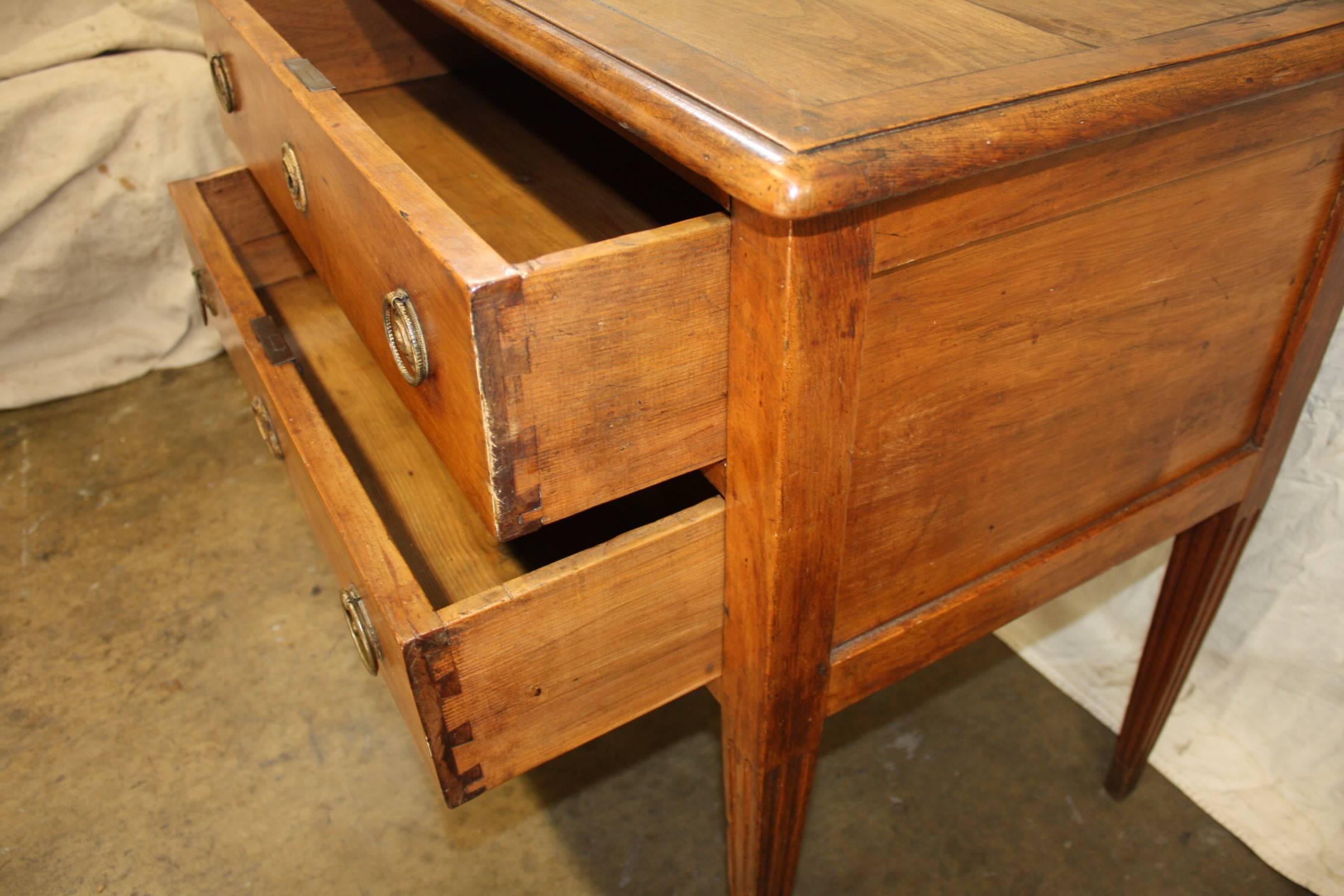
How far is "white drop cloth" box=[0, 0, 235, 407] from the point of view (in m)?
1.47

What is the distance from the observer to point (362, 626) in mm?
647

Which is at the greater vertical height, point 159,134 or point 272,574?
point 159,134

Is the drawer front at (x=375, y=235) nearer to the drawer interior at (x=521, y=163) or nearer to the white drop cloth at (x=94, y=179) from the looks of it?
the drawer interior at (x=521, y=163)

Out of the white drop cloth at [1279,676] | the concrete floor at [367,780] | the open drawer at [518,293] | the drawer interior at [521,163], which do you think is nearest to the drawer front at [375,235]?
the open drawer at [518,293]

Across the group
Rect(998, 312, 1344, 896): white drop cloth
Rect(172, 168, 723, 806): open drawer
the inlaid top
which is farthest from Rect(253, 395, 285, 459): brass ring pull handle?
Rect(998, 312, 1344, 896): white drop cloth

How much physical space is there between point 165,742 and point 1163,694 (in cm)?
99

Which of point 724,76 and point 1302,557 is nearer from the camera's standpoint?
point 724,76

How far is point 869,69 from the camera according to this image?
500 millimetres

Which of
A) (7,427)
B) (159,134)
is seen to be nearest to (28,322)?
(7,427)

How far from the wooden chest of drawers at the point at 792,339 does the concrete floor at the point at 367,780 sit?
0.30 m

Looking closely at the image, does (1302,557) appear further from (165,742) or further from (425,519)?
(165,742)

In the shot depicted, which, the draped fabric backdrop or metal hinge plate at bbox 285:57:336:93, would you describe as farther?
the draped fabric backdrop

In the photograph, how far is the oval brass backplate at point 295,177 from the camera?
72cm

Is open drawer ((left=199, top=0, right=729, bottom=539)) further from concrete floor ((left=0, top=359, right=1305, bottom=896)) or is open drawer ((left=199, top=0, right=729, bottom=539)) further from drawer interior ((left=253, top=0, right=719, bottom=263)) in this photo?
concrete floor ((left=0, top=359, right=1305, bottom=896))
